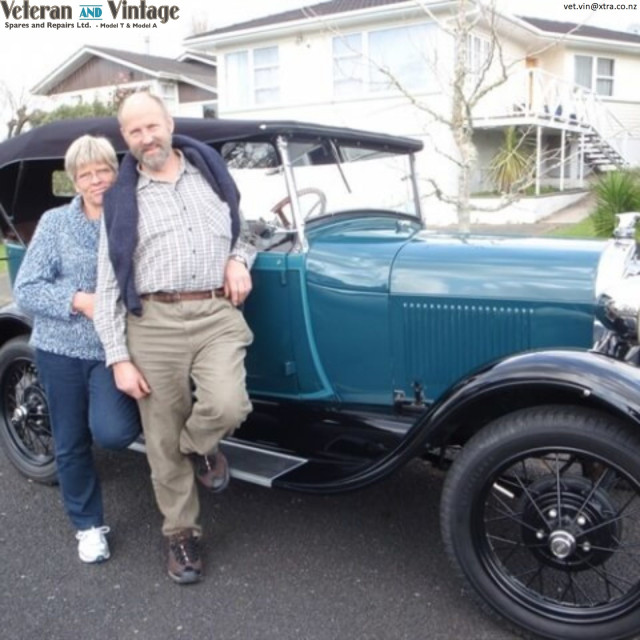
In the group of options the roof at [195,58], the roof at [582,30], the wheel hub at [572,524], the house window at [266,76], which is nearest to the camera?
the wheel hub at [572,524]

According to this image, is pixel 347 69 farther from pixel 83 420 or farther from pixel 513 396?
pixel 513 396

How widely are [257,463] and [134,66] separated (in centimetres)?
2698

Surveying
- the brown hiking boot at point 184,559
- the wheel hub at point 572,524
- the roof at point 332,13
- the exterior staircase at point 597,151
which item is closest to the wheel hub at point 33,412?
the brown hiking boot at point 184,559

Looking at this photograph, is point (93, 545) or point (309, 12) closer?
point (93, 545)

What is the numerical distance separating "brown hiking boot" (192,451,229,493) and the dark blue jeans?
295 mm

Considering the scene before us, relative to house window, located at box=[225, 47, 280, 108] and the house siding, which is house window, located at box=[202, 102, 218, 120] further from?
house window, located at box=[225, 47, 280, 108]

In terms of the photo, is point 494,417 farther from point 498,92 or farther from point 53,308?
point 498,92

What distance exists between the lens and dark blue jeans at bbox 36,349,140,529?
9.64 feet

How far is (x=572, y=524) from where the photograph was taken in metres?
2.48

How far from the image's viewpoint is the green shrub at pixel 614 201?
8.92 m

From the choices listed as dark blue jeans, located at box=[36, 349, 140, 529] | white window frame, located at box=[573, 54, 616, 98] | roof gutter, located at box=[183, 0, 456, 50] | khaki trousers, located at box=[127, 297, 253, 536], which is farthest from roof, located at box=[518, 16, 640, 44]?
dark blue jeans, located at box=[36, 349, 140, 529]

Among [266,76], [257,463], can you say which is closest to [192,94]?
[266,76]

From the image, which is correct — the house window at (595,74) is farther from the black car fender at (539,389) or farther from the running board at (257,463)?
the black car fender at (539,389)

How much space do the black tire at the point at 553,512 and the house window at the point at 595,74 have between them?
1972 cm
